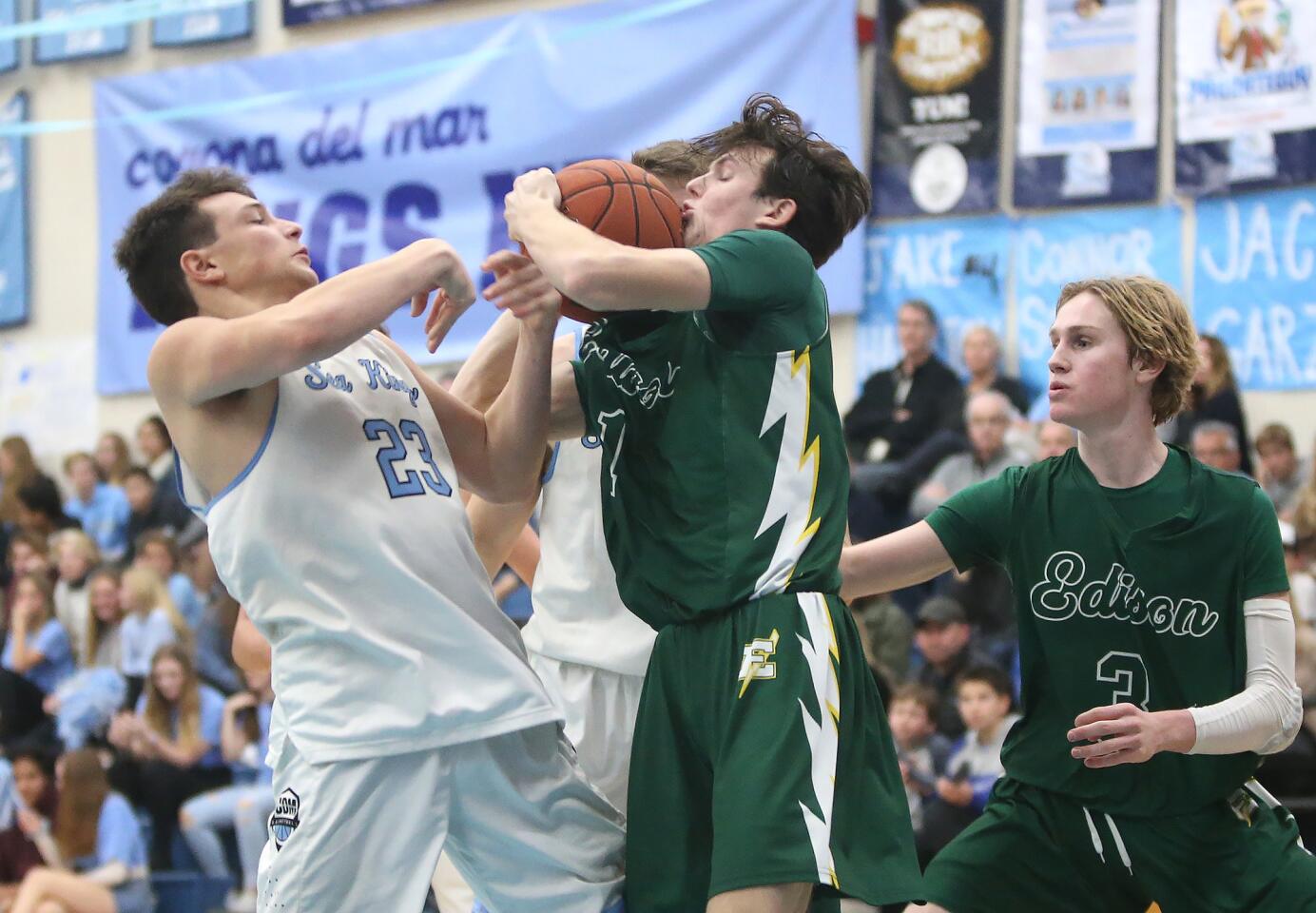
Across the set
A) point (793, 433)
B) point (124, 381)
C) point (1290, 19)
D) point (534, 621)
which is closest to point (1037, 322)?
point (1290, 19)

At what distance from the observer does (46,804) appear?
1021 centimetres

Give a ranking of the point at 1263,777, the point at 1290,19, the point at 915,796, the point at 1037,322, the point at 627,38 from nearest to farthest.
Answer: the point at 1263,777 < the point at 915,796 < the point at 1290,19 < the point at 1037,322 < the point at 627,38

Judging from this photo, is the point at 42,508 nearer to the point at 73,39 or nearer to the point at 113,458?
the point at 113,458

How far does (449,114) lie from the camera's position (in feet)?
40.7

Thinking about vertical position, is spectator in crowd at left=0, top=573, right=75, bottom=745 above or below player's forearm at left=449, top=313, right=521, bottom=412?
below

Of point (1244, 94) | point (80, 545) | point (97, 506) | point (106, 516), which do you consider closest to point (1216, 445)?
point (1244, 94)

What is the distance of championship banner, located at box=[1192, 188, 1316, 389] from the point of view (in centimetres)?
925

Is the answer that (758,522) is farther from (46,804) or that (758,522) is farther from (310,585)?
(46,804)

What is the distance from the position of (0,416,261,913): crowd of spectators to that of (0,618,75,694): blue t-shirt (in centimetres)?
1

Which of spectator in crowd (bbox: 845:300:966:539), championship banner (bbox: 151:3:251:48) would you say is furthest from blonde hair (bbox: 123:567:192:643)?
championship banner (bbox: 151:3:251:48)

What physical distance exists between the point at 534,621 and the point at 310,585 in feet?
4.29

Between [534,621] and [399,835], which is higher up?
[534,621]

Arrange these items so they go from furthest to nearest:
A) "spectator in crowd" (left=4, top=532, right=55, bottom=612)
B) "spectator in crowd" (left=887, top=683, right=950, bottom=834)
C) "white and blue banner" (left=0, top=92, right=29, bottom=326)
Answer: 1. "white and blue banner" (left=0, top=92, right=29, bottom=326)
2. "spectator in crowd" (left=4, top=532, right=55, bottom=612)
3. "spectator in crowd" (left=887, top=683, right=950, bottom=834)

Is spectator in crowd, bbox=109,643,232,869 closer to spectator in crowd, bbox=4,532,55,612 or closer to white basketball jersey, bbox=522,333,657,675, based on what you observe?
spectator in crowd, bbox=4,532,55,612
